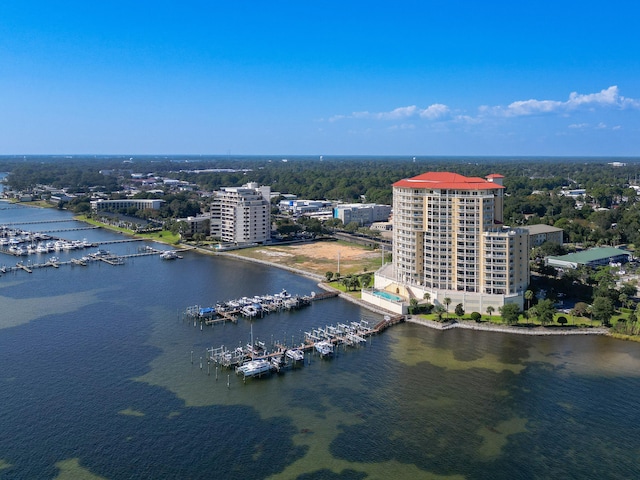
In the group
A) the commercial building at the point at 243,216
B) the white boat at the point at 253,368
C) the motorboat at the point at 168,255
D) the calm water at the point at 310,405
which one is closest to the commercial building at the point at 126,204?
the commercial building at the point at 243,216

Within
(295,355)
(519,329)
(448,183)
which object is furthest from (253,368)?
(448,183)

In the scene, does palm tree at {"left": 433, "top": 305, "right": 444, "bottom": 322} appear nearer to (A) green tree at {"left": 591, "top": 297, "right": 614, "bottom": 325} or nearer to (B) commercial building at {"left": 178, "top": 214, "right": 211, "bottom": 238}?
(A) green tree at {"left": 591, "top": 297, "right": 614, "bottom": 325}

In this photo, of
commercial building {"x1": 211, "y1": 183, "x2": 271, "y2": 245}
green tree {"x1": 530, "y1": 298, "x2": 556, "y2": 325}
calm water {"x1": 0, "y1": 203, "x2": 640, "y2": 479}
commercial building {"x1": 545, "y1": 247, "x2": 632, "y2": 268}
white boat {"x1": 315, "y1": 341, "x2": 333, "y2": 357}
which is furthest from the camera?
commercial building {"x1": 211, "y1": 183, "x2": 271, "y2": 245}

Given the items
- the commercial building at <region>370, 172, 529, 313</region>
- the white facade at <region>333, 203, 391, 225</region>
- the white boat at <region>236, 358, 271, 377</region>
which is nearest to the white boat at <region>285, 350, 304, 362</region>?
the white boat at <region>236, 358, 271, 377</region>

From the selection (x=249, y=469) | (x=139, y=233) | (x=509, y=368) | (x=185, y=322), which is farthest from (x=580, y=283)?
(x=139, y=233)

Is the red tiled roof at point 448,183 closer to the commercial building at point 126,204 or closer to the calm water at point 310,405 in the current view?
the calm water at point 310,405

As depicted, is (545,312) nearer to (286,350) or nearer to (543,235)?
(286,350)
